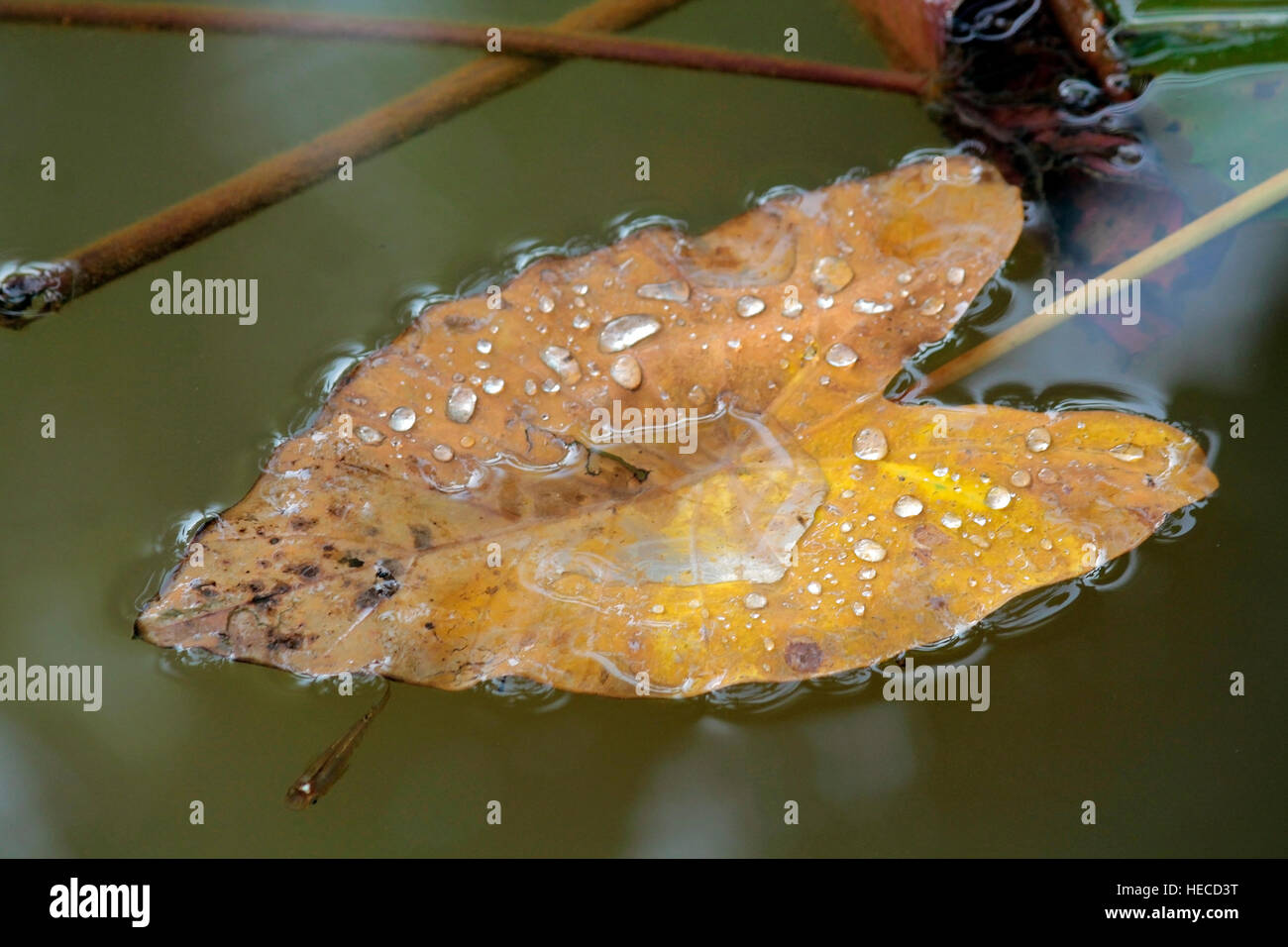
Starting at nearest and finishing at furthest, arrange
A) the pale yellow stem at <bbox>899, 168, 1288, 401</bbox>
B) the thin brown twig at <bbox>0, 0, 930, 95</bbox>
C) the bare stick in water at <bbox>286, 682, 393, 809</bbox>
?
1. the bare stick in water at <bbox>286, 682, 393, 809</bbox>
2. the pale yellow stem at <bbox>899, 168, 1288, 401</bbox>
3. the thin brown twig at <bbox>0, 0, 930, 95</bbox>

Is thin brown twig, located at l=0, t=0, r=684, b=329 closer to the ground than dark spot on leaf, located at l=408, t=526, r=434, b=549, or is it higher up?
higher up

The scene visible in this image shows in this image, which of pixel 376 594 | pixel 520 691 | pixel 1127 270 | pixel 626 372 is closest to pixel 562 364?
pixel 626 372

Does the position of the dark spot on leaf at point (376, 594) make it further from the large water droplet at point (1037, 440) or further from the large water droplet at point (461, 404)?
the large water droplet at point (1037, 440)

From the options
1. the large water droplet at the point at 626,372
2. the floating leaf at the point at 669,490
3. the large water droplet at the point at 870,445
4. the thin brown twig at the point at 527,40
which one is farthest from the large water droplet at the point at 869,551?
the thin brown twig at the point at 527,40

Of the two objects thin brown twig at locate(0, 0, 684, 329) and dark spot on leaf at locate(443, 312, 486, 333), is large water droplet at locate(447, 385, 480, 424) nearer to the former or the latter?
dark spot on leaf at locate(443, 312, 486, 333)

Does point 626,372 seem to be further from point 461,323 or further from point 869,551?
point 869,551

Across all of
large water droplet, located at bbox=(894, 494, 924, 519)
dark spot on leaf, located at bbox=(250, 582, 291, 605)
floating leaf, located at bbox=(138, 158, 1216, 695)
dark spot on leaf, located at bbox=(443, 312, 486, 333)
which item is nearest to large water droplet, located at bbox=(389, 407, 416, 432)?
floating leaf, located at bbox=(138, 158, 1216, 695)
